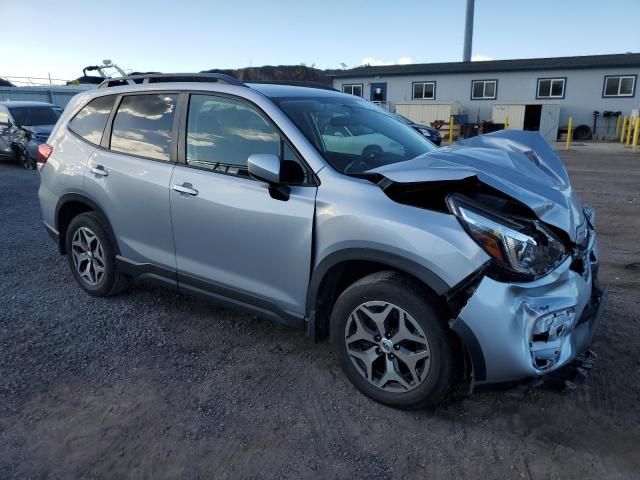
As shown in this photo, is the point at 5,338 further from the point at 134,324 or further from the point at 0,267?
the point at 0,267

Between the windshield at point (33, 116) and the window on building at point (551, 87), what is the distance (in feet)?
82.5

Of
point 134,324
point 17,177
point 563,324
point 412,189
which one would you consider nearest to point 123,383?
point 134,324

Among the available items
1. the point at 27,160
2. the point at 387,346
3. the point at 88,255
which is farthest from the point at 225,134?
the point at 27,160

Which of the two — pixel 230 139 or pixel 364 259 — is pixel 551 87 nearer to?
pixel 230 139

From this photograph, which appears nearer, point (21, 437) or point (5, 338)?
point (21, 437)

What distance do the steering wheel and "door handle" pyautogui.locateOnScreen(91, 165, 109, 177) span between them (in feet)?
6.84

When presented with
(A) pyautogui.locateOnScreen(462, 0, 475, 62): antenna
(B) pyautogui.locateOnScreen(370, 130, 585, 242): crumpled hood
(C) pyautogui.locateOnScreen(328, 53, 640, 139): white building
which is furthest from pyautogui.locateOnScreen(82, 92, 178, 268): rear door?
(A) pyautogui.locateOnScreen(462, 0, 475, 62): antenna

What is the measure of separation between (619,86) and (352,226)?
3001 cm

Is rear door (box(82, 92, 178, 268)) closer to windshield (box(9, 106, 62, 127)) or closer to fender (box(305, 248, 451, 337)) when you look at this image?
fender (box(305, 248, 451, 337))

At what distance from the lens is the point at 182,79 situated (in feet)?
12.6

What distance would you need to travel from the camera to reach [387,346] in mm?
2807

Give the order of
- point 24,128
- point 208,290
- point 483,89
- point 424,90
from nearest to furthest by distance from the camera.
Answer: point 208,290 < point 24,128 < point 483,89 < point 424,90

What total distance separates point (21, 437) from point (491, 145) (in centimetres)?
335

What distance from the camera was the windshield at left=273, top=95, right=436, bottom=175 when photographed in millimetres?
3229
